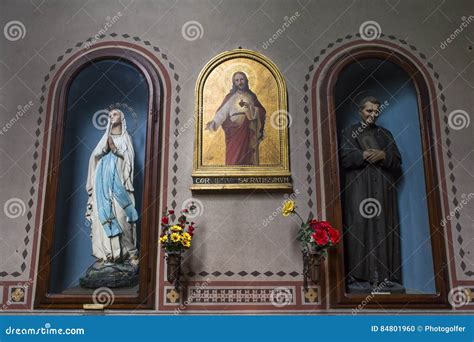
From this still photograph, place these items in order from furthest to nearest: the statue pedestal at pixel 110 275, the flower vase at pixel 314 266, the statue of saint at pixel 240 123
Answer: the statue of saint at pixel 240 123 → the statue pedestal at pixel 110 275 → the flower vase at pixel 314 266

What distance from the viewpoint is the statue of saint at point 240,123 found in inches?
204

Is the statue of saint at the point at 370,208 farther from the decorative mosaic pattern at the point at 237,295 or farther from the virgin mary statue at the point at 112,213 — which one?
the virgin mary statue at the point at 112,213

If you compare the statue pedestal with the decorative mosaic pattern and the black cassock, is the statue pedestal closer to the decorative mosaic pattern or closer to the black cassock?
the decorative mosaic pattern

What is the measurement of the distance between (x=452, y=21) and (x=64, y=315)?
5.32 metres

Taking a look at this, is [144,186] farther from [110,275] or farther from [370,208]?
[370,208]

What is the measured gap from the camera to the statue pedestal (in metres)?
4.96

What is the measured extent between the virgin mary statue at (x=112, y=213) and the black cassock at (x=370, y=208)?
7.58ft

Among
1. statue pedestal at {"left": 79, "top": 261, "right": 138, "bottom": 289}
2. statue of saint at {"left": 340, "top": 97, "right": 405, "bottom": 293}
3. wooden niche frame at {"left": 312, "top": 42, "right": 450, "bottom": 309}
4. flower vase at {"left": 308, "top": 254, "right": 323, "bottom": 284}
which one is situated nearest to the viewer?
flower vase at {"left": 308, "top": 254, "right": 323, "bottom": 284}

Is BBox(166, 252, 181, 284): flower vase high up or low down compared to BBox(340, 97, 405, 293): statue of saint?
down

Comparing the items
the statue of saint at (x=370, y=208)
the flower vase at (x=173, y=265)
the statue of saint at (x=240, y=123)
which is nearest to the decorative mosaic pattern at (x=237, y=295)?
the flower vase at (x=173, y=265)

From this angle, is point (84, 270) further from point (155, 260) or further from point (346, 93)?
point (346, 93)

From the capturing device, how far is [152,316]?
185 inches

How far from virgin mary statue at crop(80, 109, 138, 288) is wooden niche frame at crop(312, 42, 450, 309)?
2.08 m

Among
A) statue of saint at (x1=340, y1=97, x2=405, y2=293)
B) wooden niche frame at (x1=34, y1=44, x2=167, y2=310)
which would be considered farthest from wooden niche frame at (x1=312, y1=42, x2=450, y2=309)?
wooden niche frame at (x1=34, y1=44, x2=167, y2=310)
